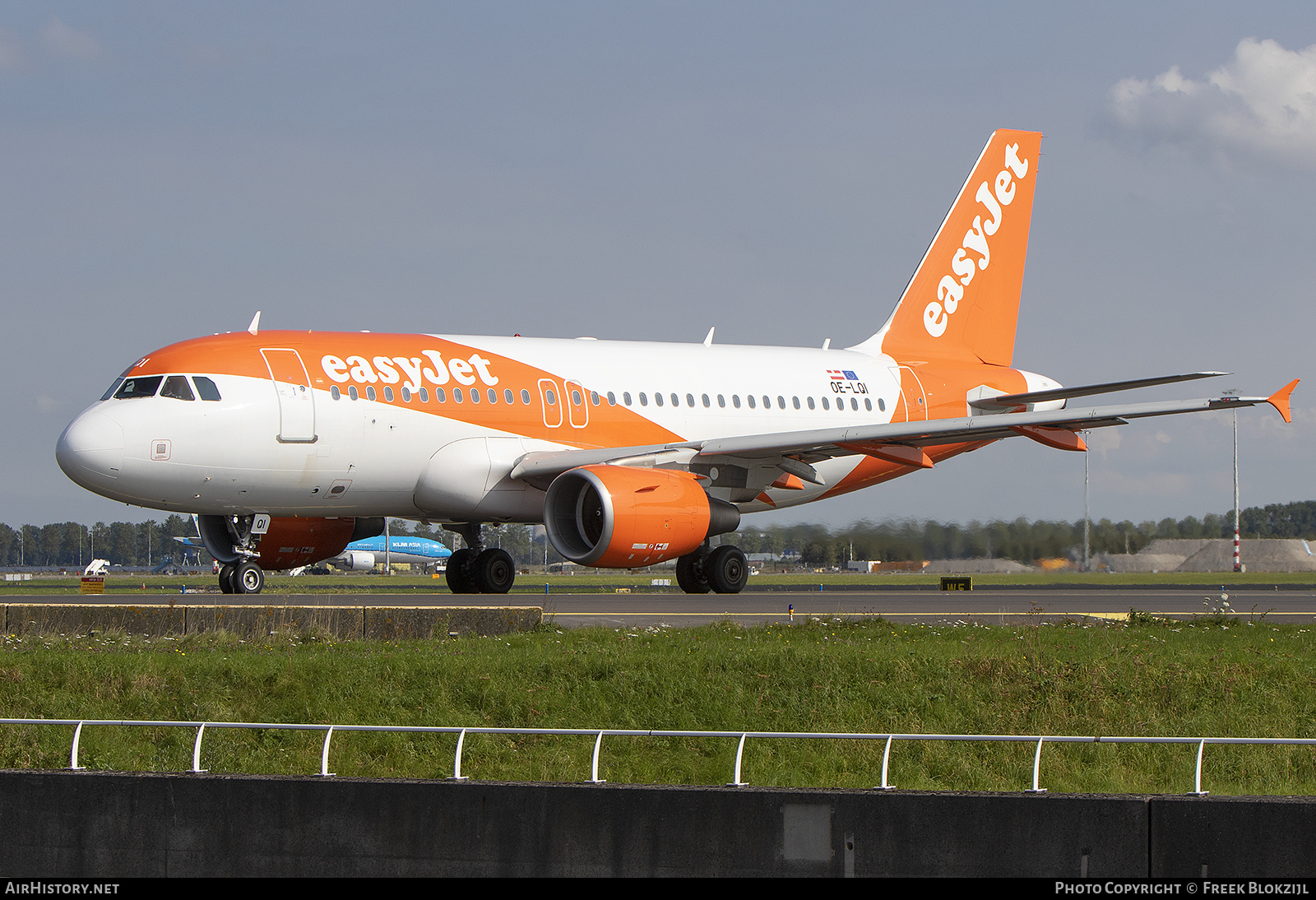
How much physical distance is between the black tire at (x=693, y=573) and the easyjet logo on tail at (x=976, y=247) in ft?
28.6

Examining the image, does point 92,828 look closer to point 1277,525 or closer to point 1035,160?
point 1035,160

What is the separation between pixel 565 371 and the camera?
2462 centimetres

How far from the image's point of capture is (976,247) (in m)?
31.6

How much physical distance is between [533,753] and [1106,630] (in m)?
7.39

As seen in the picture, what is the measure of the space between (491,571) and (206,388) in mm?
6524

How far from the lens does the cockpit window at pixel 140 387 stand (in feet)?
70.6

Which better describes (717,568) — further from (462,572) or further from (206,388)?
(206,388)

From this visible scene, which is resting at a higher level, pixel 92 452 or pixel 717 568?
pixel 92 452

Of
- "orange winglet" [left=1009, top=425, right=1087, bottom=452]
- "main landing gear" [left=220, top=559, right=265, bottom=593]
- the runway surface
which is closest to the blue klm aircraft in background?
A: the runway surface

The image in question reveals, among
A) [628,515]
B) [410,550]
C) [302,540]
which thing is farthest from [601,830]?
[410,550]

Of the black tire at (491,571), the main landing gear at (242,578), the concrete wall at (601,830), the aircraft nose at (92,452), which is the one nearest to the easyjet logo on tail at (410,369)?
the aircraft nose at (92,452)

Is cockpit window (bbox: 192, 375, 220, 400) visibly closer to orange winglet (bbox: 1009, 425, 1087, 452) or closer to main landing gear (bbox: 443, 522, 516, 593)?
main landing gear (bbox: 443, 522, 516, 593)

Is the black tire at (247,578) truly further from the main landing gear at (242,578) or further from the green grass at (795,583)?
the green grass at (795,583)
